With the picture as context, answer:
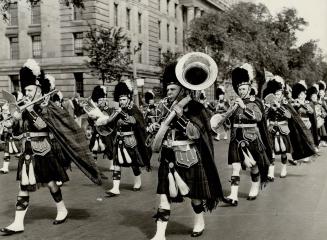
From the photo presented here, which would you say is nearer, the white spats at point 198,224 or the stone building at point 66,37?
the white spats at point 198,224

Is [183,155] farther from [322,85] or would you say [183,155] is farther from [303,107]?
[322,85]

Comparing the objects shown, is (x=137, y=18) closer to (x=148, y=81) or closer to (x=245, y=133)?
(x=148, y=81)

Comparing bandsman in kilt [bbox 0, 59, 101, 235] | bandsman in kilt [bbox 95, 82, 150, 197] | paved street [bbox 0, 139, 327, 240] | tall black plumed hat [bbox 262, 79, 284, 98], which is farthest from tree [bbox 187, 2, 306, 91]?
bandsman in kilt [bbox 0, 59, 101, 235]

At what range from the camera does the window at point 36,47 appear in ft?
140

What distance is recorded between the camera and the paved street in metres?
7.46

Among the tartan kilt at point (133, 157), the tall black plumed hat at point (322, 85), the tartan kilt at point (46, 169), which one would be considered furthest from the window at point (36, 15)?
the tartan kilt at point (46, 169)

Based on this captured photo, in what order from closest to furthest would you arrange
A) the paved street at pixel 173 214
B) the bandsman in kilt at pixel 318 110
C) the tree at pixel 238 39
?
1. the paved street at pixel 173 214
2. the bandsman in kilt at pixel 318 110
3. the tree at pixel 238 39

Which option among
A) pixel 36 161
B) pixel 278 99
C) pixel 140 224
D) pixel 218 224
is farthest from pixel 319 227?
pixel 278 99

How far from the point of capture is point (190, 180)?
23.1 ft

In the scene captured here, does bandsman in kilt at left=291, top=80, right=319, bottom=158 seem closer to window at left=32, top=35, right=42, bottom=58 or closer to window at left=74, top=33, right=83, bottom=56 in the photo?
window at left=74, top=33, right=83, bottom=56

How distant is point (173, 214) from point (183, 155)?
2017mm

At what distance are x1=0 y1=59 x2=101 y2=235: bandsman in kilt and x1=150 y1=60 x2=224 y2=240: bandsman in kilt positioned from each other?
162 centimetres

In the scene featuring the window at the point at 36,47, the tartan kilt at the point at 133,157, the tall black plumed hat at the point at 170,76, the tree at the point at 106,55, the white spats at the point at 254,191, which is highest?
the window at the point at 36,47

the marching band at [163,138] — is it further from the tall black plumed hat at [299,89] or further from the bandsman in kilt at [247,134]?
the tall black plumed hat at [299,89]
